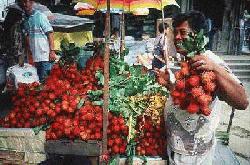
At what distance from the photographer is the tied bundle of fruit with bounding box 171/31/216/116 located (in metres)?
2.85

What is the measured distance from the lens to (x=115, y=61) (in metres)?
5.21

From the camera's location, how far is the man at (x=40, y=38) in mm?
7062

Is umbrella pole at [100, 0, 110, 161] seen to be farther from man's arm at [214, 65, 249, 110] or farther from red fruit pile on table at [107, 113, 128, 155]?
man's arm at [214, 65, 249, 110]

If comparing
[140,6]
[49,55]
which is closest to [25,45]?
[49,55]

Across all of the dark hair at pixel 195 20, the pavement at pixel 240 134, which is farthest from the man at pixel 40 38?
the dark hair at pixel 195 20

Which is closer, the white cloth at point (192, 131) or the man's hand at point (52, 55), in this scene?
the white cloth at point (192, 131)

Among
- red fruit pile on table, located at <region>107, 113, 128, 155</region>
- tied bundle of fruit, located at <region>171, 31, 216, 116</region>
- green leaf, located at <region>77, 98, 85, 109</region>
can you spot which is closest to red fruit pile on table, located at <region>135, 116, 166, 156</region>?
red fruit pile on table, located at <region>107, 113, 128, 155</region>

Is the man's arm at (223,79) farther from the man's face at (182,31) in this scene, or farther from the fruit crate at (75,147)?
the fruit crate at (75,147)

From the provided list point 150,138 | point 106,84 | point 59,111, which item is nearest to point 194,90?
point 106,84

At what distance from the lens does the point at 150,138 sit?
149 inches

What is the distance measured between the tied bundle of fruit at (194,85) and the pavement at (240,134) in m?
3.89

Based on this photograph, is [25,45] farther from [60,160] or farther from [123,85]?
[60,160]

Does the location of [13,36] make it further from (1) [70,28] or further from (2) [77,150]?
(2) [77,150]

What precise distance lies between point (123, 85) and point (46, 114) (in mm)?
1033
